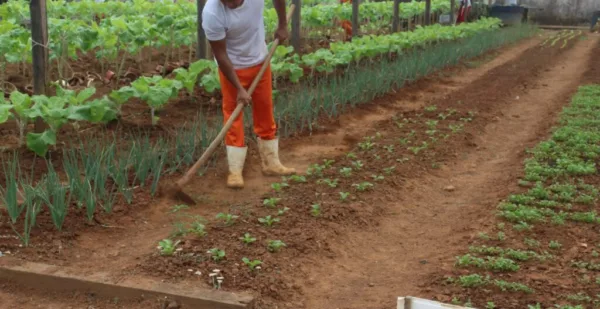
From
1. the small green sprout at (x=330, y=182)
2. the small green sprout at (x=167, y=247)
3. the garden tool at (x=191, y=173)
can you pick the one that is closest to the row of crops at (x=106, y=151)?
the garden tool at (x=191, y=173)

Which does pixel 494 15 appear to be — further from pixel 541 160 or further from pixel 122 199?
pixel 122 199

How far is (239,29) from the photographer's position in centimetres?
484

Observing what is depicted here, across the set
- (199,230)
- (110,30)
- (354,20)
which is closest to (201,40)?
(110,30)

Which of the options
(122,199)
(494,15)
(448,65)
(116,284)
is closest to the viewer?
(116,284)

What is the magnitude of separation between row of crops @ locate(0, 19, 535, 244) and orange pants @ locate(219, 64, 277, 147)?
28cm

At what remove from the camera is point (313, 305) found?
134 inches

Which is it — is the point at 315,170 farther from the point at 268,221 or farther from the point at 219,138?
the point at 268,221

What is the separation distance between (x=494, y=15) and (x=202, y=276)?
21.2m

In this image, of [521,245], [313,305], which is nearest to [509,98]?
[521,245]

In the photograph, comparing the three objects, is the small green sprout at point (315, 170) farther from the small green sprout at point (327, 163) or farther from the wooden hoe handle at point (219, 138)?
the wooden hoe handle at point (219, 138)

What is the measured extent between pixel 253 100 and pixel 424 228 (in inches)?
59.4

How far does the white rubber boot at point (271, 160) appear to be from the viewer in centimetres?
528

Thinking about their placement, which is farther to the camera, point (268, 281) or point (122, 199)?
point (122, 199)

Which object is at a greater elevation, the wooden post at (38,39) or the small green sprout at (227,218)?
the wooden post at (38,39)
